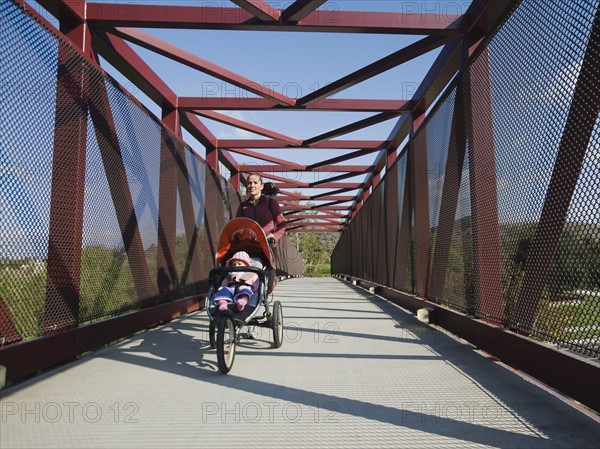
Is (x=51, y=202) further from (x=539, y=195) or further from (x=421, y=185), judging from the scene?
(x=421, y=185)

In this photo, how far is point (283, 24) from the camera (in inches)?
214

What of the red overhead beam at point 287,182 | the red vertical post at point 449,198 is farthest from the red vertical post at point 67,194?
the red overhead beam at point 287,182

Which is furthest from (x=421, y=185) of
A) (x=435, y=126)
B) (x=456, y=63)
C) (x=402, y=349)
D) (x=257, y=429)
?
(x=257, y=429)

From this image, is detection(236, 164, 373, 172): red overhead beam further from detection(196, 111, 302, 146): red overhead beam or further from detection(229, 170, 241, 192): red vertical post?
detection(196, 111, 302, 146): red overhead beam

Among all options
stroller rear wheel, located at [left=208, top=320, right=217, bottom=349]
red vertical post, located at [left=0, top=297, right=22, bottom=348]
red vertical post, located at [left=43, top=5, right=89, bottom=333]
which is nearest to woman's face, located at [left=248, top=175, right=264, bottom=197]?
stroller rear wheel, located at [left=208, top=320, right=217, bottom=349]

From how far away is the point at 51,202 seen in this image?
344 centimetres

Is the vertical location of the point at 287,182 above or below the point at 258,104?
below

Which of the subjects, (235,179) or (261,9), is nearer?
(261,9)

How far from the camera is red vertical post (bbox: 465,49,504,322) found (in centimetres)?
373

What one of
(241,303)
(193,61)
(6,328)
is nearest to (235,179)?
(193,61)

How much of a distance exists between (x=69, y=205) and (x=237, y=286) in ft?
4.69

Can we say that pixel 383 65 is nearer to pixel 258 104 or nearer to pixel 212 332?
pixel 258 104

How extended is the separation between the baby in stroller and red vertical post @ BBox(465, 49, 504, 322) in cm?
186

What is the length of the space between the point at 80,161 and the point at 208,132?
6894 mm
